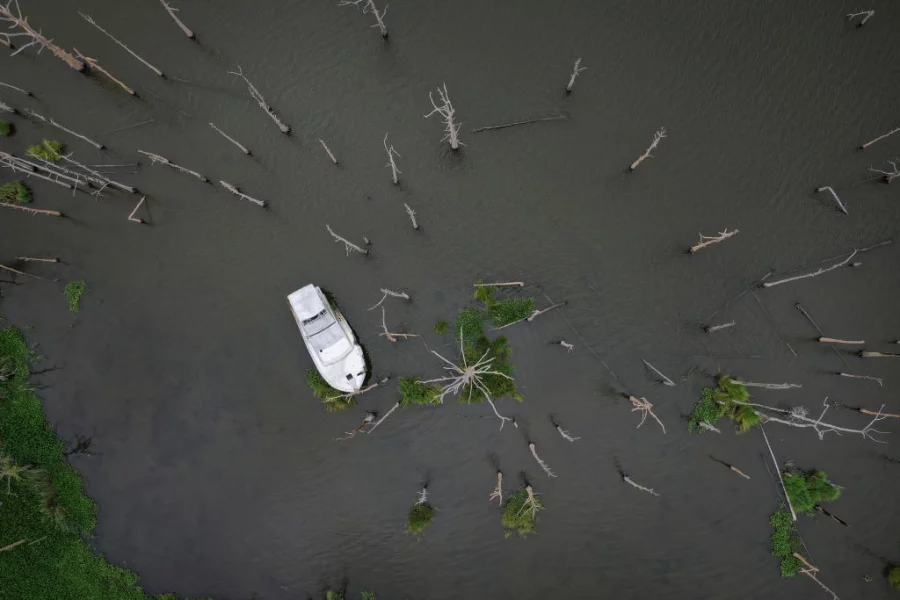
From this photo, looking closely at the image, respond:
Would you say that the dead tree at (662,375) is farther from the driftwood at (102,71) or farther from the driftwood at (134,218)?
the driftwood at (102,71)

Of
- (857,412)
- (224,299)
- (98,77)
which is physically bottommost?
(857,412)

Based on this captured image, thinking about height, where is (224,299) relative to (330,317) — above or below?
above

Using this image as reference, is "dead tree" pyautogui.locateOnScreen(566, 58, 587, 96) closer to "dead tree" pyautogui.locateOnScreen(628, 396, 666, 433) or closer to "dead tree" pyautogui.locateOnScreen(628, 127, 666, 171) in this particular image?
"dead tree" pyautogui.locateOnScreen(628, 127, 666, 171)

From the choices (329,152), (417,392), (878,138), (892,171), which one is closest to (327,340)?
(417,392)

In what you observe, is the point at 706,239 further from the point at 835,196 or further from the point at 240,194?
the point at 240,194

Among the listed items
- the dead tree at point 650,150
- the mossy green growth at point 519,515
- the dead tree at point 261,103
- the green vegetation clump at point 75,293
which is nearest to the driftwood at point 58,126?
the green vegetation clump at point 75,293

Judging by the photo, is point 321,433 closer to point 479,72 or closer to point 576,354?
point 576,354

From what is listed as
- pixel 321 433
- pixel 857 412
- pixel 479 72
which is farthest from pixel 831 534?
pixel 479 72
